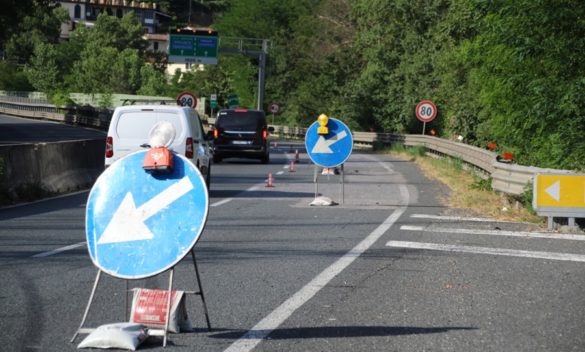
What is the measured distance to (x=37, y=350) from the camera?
6.26 m

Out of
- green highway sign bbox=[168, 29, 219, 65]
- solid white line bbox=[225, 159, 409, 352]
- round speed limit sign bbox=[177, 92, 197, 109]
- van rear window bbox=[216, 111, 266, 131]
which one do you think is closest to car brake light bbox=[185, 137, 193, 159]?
solid white line bbox=[225, 159, 409, 352]

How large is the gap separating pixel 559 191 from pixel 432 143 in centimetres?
2875

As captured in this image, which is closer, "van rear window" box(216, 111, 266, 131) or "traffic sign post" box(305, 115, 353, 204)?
"traffic sign post" box(305, 115, 353, 204)

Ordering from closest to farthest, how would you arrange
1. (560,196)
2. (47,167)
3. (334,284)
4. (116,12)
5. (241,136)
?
(334,284)
(560,196)
(47,167)
(241,136)
(116,12)

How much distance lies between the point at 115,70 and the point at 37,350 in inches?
5426

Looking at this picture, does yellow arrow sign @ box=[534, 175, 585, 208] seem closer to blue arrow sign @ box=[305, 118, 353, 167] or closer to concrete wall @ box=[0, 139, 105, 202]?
blue arrow sign @ box=[305, 118, 353, 167]

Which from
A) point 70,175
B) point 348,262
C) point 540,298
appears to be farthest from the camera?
point 70,175

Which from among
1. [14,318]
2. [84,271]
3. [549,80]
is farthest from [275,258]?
[549,80]

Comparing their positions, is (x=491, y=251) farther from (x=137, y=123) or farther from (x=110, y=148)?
(x=110, y=148)

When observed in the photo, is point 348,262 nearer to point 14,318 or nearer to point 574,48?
point 14,318

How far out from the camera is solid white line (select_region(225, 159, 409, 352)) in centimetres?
658

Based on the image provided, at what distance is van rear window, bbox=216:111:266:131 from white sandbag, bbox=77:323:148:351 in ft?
92.8

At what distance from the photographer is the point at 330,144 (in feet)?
59.8

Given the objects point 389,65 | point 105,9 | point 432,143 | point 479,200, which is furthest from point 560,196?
point 105,9
